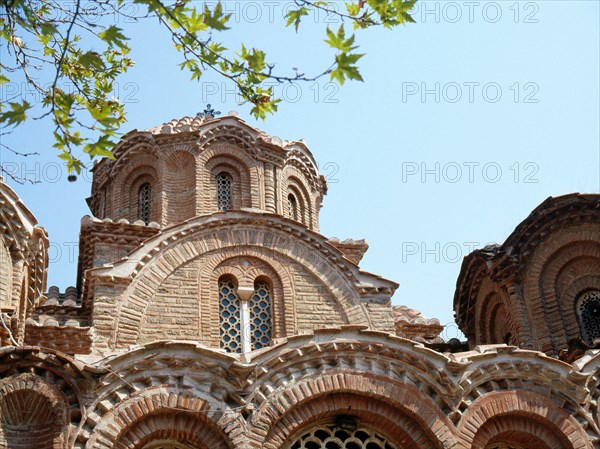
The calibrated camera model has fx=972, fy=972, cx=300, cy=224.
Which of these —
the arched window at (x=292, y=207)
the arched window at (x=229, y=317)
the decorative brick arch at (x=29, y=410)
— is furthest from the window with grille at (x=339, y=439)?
the arched window at (x=292, y=207)

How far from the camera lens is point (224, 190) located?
1875 centimetres

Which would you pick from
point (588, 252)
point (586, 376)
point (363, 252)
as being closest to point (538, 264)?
point (588, 252)

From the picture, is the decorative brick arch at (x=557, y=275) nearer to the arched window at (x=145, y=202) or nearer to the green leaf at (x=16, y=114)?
the arched window at (x=145, y=202)

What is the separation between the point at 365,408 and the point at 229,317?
434 cm

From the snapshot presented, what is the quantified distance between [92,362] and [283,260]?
5392 millimetres

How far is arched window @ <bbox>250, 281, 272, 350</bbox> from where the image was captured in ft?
48.8

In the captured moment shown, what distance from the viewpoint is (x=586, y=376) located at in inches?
458

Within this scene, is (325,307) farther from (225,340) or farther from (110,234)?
(110,234)

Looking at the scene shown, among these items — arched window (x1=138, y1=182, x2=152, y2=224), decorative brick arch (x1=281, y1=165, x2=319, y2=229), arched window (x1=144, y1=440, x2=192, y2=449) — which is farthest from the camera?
decorative brick arch (x1=281, y1=165, x2=319, y2=229)

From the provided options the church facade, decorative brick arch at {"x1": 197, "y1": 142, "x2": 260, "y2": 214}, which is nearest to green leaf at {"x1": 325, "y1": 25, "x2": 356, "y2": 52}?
the church facade

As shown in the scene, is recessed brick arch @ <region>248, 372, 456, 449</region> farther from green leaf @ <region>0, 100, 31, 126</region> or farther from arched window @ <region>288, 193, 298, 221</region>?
arched window @ <region>288, 193, 298, 221</region>

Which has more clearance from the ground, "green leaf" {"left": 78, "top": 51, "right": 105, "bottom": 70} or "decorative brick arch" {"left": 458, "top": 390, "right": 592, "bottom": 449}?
"green leaf" {"left": 78, "top": 51, "right": 105, "bottom": 70}

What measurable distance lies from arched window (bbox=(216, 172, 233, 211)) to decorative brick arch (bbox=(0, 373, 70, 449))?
8455mm

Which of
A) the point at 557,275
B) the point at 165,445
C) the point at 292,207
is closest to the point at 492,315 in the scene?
the point at 557,275
